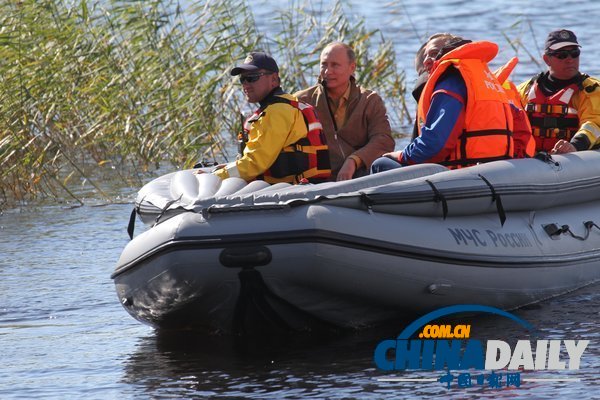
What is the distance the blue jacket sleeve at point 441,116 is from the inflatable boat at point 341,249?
16cm

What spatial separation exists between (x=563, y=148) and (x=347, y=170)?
101 cm

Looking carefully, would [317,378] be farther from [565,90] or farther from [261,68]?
[565,90]

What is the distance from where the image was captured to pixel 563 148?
640 centimetres

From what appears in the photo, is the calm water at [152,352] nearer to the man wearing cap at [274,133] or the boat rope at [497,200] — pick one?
the boat rope at [497,200]

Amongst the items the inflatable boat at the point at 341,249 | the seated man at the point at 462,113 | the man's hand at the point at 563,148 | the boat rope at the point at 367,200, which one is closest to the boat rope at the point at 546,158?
the inflatable boat at the point at 341,249

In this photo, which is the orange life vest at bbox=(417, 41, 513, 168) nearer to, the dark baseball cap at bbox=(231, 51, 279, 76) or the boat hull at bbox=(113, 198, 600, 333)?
the boat hull at bbox=(113, 198, 600, 333)

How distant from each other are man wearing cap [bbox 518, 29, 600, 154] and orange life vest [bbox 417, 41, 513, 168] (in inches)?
26.2

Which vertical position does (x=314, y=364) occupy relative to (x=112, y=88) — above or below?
below

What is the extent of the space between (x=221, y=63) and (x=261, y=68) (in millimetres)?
3863

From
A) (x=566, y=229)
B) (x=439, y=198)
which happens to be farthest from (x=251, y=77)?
(x=566, y=229)

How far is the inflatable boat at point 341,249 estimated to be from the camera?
5.00 metres

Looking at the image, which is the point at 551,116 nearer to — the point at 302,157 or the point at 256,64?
the point at 302,157

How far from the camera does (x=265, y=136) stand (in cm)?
564

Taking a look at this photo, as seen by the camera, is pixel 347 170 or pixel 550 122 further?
pixel 550 122
